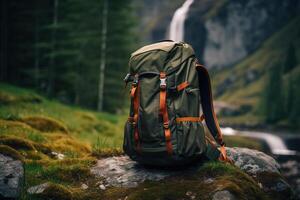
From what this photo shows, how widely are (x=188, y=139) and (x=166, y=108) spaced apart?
0.53 metres

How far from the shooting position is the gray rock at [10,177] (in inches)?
205

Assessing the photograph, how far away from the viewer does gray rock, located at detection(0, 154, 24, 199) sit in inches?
205

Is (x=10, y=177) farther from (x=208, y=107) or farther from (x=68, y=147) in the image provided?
(x=68, y=147)

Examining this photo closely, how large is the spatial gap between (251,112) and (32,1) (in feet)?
329

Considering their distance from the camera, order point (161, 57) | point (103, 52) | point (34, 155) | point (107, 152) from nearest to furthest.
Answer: point (161, 57)
point (34, 155)
point (107, 152)
point (103, 52)

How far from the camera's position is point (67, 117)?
689 inches

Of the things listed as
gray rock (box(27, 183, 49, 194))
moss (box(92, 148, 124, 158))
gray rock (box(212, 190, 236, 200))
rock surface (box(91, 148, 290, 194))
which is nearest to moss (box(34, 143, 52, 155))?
moss (box(92, 148, 124, 158))

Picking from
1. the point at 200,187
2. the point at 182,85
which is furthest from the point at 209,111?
the point at 200,187

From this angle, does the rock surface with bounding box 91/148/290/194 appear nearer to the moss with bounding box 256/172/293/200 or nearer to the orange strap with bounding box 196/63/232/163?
the moss with bounding box 256/172/293/200

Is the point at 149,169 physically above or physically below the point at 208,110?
below

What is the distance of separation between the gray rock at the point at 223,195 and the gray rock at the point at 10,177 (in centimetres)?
260

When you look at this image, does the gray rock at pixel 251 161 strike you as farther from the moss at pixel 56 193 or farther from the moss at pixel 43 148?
the moss at pixel 43 148

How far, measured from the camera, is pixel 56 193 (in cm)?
548

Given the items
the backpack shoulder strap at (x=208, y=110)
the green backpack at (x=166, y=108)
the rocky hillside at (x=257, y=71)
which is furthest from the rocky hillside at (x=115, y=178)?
the rocky hillside at (x=257, y=71)
